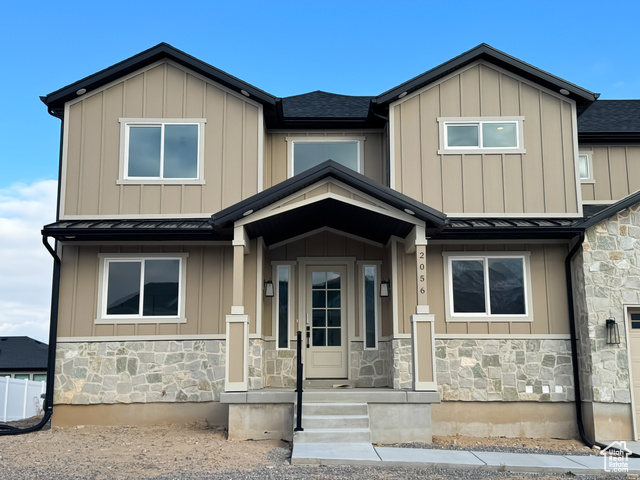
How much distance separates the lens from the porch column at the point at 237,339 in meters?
9.69

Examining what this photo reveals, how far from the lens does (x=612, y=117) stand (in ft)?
46.1

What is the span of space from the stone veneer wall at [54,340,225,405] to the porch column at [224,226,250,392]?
128cm

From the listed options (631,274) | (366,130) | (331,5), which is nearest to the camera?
(631,274)

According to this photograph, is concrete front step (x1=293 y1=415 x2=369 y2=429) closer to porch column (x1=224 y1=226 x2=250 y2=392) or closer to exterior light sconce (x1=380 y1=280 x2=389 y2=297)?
porch column (x1=224 y1=226 x2=250 y2=392)

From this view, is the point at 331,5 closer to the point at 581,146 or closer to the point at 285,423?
the point at 581,146

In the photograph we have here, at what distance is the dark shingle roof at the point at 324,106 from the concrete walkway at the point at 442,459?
21.8 ft

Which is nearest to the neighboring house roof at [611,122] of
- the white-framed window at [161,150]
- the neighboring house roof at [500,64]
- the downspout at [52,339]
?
the neighboring house roof at [500,64]

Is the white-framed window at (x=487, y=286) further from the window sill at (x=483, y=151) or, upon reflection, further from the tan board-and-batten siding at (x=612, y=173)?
the tan board-and-batten siding at (x=612, y=173)

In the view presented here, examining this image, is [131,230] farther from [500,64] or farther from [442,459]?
[500,64]

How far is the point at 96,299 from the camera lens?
36.4 feet

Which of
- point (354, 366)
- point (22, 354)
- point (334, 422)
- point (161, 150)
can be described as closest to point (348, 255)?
point (354, 366)

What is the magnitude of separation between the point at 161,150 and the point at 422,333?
18.9ft

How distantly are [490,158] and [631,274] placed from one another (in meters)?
3.12

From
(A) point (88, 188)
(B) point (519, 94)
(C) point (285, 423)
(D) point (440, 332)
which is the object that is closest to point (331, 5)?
(B) point (519, 94)
